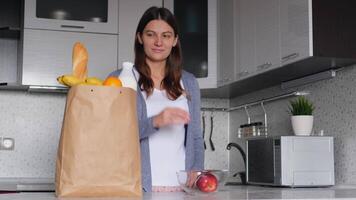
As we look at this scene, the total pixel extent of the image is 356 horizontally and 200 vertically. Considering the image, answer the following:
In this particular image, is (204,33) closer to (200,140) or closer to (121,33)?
(121,33)

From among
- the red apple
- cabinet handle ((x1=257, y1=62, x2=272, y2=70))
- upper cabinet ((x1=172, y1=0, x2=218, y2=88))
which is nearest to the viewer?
the red apple

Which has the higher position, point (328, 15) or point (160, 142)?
point (328, 15)

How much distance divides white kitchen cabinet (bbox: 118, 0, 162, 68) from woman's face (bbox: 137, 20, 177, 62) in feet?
4.42

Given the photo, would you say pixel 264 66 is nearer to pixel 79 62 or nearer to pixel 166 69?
pixel 166 69

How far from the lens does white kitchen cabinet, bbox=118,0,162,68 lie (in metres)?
3.16

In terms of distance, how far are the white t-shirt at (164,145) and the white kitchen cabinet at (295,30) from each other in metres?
0.62

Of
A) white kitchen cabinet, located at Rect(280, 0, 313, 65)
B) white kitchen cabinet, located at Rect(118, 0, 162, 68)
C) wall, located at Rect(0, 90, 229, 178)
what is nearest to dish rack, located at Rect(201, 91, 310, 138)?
white kitchen cabinet, located at Rect(280, 0, 313, 65)

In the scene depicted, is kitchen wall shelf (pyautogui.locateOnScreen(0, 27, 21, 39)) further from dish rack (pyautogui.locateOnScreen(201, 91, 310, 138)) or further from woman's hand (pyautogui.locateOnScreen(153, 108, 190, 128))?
woman's hand (pyautogui.locateOnScreen(153, 108, 190, 128))

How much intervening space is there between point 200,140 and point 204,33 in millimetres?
1550

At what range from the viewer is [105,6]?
10.4 feet

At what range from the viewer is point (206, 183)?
1363 mm

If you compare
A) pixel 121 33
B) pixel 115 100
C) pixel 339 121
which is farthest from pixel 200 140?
pixel 121 33

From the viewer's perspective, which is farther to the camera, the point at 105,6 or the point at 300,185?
the point at 105,6

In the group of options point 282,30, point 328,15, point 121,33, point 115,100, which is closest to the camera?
point 115,100
